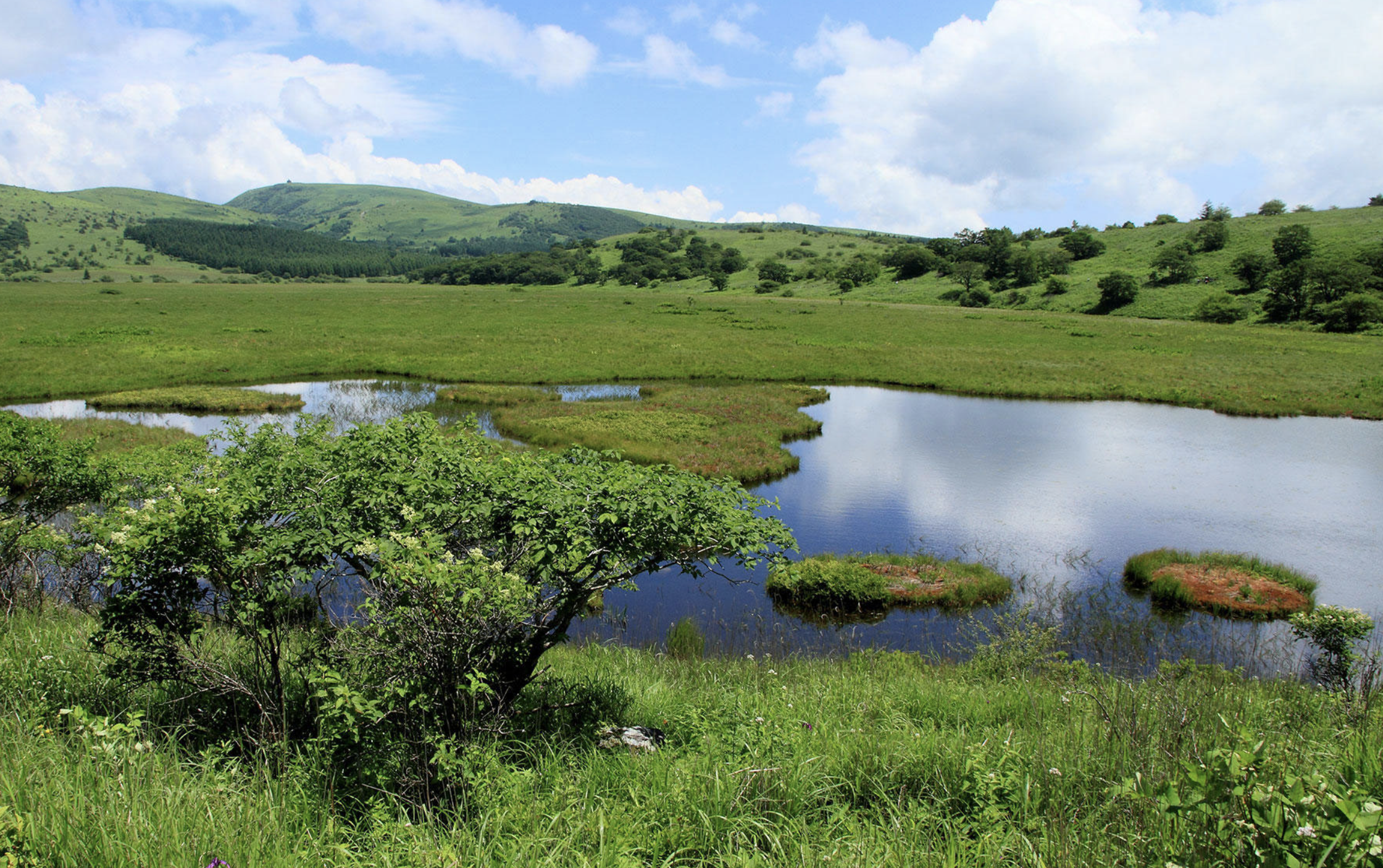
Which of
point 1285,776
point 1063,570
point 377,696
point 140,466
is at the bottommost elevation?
point 1063,570

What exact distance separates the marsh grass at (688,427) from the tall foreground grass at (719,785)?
15129mm

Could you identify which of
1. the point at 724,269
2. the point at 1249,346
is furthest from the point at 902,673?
the point at 724,269

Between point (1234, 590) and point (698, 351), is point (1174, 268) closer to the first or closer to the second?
point (698, 351)

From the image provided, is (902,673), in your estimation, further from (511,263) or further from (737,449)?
(511,263)

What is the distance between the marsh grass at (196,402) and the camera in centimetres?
3108

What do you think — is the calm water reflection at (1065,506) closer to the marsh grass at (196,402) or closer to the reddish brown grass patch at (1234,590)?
the reddish brown grass patch at (1234,590)

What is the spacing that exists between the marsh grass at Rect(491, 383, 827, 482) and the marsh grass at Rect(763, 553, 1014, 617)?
6895 mm

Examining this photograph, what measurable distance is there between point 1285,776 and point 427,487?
6301 mm

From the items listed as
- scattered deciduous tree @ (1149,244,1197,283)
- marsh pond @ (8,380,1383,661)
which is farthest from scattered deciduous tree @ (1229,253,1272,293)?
marsh pond @ (8,380,1383,661)

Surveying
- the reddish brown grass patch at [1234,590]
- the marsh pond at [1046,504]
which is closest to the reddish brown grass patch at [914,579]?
the marsh pond at [1046,504]

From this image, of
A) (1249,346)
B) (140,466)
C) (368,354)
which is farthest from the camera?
(1249,346)

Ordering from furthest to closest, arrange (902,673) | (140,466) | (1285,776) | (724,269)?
(724,269)
(902,673)
(140,466)
(1285,776)

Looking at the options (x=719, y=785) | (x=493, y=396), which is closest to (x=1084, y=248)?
(x=493, y=396)

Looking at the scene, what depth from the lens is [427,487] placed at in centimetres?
650
